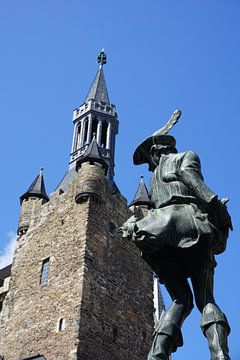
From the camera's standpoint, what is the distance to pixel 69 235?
26.6m

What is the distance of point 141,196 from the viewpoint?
31.7 m

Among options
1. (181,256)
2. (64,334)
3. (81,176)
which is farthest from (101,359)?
(181,256)

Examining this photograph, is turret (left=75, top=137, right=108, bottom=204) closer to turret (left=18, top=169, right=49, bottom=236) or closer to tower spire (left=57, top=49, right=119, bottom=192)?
turret (left=18, top=169, right=49, bottom=236)

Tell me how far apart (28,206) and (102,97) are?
13.8 m

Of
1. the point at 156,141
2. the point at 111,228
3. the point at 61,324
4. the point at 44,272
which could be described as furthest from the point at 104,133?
the point at 156,141

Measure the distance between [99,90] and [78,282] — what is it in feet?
69.9

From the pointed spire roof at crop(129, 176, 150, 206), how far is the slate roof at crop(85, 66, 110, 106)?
9.75m

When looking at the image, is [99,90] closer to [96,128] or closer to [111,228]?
[96,128]

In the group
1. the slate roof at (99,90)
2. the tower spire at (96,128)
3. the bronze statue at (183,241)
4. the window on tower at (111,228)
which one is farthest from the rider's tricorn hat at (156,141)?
the slate roof at (99,90)

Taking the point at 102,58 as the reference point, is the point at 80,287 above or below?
below

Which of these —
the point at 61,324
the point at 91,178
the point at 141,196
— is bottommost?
the point at 61,324

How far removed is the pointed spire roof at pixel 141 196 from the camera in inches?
1223

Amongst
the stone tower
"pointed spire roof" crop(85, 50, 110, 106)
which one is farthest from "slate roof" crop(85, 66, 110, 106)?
the stone tower

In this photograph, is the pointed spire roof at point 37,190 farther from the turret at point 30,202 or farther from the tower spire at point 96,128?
A: the tower spire at point 96,128
